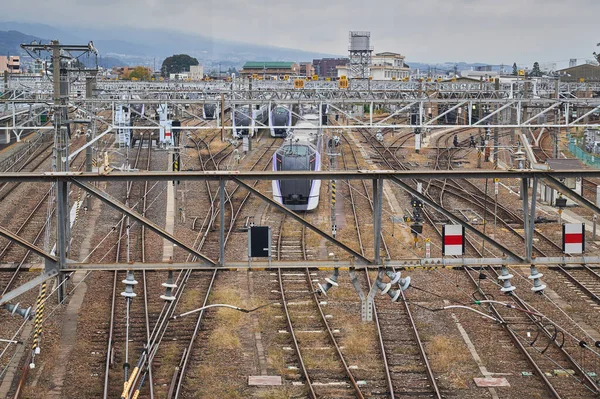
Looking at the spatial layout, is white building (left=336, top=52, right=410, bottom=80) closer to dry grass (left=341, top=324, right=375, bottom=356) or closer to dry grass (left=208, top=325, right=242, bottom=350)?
dry grass (left=341, top=324, right=375, bottom=356)

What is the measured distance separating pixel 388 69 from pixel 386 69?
941 millimetres

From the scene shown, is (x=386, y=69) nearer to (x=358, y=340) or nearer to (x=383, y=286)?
(x=358, y=340)

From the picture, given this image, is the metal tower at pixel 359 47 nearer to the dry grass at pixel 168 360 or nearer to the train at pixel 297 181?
the train at pixel 297 181

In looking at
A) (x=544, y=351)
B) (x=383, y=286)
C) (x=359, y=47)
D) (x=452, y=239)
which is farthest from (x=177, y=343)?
(x=359, y=47)

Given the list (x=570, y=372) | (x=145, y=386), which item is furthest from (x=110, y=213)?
(x=570, y=372)

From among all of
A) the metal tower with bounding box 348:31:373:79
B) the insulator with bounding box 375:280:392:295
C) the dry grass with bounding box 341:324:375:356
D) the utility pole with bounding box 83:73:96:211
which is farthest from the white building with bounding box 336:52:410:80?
the insulator with bounding box 375:280:392:295

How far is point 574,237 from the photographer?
8.59 metres

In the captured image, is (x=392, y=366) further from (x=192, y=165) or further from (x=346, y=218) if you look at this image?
(x=192, y=165)

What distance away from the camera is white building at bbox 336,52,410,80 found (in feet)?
306

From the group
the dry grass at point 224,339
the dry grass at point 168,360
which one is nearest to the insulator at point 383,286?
the dry grass at point 168,360

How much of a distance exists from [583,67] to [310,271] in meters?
56.7

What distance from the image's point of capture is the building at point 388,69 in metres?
93.3

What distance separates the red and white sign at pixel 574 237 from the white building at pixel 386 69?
222 feet

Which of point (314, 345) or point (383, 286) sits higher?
point (383, 286)
